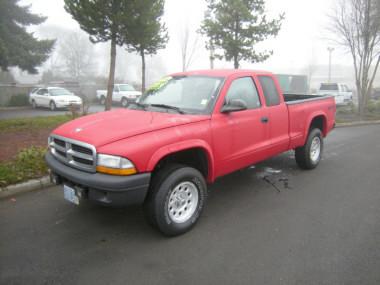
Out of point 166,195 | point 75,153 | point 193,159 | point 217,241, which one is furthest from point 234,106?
point 75,153

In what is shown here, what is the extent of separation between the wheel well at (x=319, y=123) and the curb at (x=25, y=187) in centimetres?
486

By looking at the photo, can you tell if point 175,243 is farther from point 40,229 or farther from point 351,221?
point 351,221

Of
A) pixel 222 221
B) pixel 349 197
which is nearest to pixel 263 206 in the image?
pixel 222 221

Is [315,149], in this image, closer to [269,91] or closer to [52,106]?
[269,91]

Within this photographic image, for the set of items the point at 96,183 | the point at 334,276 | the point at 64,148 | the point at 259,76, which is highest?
the point at 259,76

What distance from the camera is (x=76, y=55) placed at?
61.4 m

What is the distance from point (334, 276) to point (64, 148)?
3.01m

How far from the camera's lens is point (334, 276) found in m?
2.77

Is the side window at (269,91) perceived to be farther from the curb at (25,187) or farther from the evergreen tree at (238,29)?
the evergreen tree at (238,29)

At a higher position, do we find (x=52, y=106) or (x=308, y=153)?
(x=52, y=106)

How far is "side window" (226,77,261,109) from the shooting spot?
421 cm

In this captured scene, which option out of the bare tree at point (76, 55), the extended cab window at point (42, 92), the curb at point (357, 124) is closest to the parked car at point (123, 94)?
the extended cab window at point (42, 92)

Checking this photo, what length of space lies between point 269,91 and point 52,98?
1708 cm

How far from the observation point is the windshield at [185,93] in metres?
3.99
